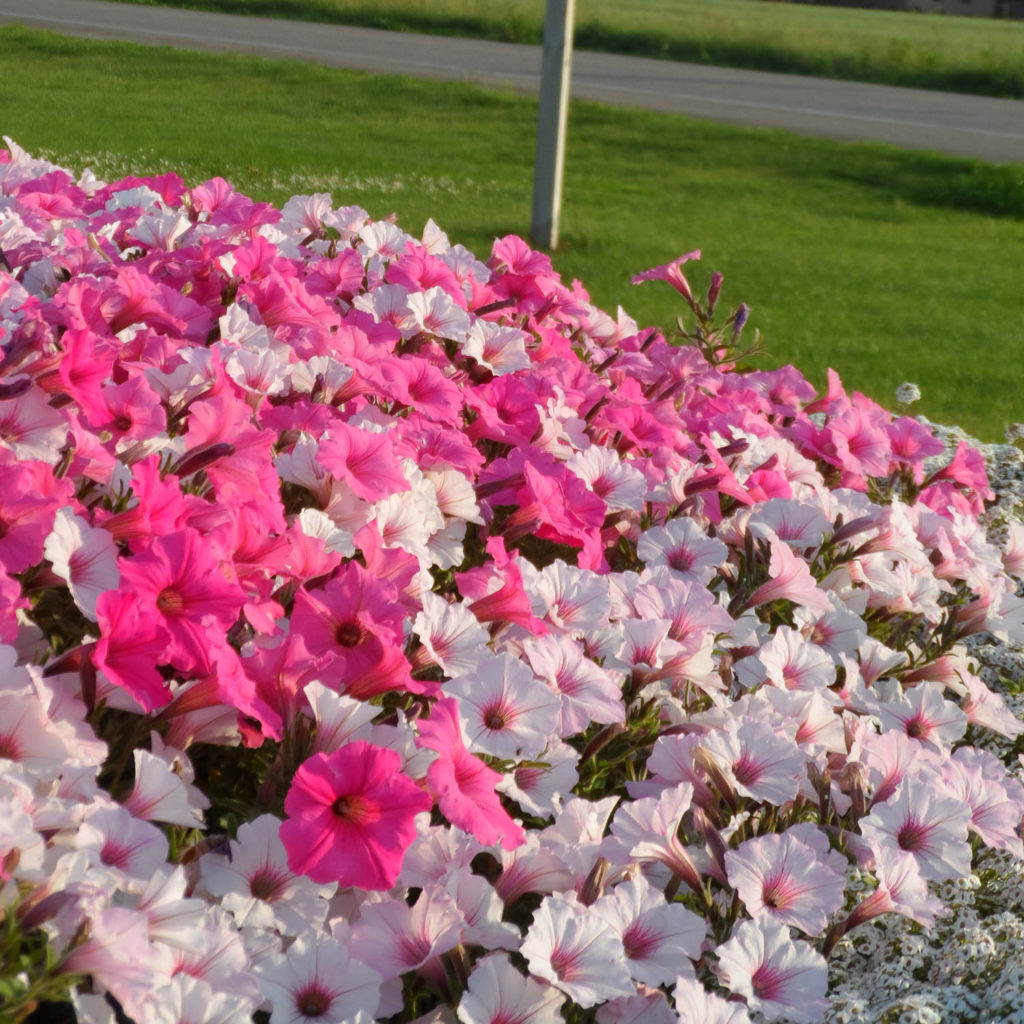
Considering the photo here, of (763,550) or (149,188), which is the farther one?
(149,188)

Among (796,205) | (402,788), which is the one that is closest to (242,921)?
(402,788)

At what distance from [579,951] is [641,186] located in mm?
11424

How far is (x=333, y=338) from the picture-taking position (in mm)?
2229

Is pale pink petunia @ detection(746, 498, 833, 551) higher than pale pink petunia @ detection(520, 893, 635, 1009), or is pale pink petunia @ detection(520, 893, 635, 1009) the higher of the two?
pale pink petunia @ detection(746, 498, 833, 551)

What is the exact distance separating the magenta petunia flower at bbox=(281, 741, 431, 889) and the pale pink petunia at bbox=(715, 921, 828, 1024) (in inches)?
14.5

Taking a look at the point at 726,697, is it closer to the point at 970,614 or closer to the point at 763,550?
the point at 763,550

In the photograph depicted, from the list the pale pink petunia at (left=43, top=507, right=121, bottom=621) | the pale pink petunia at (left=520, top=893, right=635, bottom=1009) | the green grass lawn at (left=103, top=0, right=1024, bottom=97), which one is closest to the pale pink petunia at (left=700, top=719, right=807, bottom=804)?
the pale pink petunia at (left=520, top=893, right=635, bottom=1009)

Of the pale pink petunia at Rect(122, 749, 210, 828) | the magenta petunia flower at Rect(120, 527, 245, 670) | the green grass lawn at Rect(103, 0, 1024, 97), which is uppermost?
the green grass lawn at Rect(103, 0, 1024, 97)

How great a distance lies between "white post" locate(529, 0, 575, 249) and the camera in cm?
816

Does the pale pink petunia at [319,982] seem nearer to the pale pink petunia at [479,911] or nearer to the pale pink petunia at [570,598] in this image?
the pale pink petunia at [479,911]

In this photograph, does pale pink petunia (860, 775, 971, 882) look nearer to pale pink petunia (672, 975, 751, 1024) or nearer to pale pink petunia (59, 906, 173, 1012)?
pale pink petunia (672, 975, 751, 1024)

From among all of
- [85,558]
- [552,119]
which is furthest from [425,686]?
[552,119]

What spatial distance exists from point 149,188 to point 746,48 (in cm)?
2354

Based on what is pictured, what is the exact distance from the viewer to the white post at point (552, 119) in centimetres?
816
